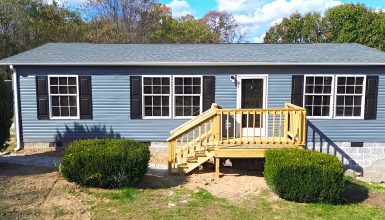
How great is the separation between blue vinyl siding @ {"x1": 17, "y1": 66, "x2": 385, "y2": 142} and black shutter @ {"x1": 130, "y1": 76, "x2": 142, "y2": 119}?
0.15 meters

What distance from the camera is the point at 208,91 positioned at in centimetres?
1084

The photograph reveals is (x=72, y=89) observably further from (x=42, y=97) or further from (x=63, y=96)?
(x=42, y=97)

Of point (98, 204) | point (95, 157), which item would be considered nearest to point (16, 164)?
point (95, 157)

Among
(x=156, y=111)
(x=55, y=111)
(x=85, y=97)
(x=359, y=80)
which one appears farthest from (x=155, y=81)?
(x=359, y=80)

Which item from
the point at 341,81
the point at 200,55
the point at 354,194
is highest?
the point at 200,55

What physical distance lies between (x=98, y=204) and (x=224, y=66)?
20.6 ft

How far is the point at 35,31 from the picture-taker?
81.1 feet

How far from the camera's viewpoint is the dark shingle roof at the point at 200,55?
10.5 meters

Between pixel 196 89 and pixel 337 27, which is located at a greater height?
pixel 337 27

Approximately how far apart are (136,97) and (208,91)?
7.38 feet

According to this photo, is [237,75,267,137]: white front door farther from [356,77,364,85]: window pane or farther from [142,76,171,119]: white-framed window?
[356,77,364,85]: window pane

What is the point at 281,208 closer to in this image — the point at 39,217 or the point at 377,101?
the point at 39,217

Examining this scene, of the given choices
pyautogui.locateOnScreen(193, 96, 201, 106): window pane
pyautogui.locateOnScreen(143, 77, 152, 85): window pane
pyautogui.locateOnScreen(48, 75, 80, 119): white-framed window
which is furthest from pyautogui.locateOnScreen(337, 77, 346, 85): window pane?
pyautogui.locateOnScreen(48, 75, 80, 119): white-framed window

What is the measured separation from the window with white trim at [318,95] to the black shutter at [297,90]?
0.17 metres
